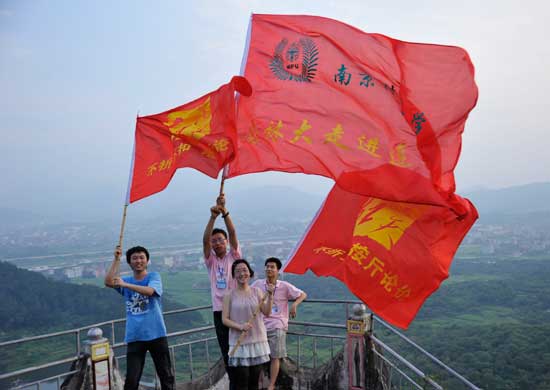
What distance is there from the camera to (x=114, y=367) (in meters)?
5.95

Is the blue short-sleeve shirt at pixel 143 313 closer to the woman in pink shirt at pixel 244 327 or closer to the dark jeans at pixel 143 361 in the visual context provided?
the dark jeans at pixel 143 361

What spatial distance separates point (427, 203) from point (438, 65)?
5.04ft

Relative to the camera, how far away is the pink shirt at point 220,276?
5016mm

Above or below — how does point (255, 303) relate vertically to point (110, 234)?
above

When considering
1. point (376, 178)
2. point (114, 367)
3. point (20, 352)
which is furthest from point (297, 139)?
point (20, 352)

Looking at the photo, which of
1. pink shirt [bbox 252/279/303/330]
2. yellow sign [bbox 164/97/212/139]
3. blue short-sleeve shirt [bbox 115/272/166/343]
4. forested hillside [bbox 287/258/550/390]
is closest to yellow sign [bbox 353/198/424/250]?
pink shirt [bbox 252/279/303/330]

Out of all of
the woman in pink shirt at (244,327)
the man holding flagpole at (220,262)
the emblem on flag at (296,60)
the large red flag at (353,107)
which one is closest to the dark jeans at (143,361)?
the man holding flagpole at (220,262)

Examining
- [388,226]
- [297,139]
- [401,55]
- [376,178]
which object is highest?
[401,55]

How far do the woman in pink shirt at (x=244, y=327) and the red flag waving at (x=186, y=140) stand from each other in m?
1.28

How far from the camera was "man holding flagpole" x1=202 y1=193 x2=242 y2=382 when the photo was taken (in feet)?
16.4

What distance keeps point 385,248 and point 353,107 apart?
1.55 m

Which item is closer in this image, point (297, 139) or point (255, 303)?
point (255, 303)

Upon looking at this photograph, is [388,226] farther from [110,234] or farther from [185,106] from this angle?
[110,234]

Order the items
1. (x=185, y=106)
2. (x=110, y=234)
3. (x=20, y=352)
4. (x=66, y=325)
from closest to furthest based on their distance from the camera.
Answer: (x=185, y=106) < (x=20, y=352) < (x=66, y=325) < (x=110, y=234)
